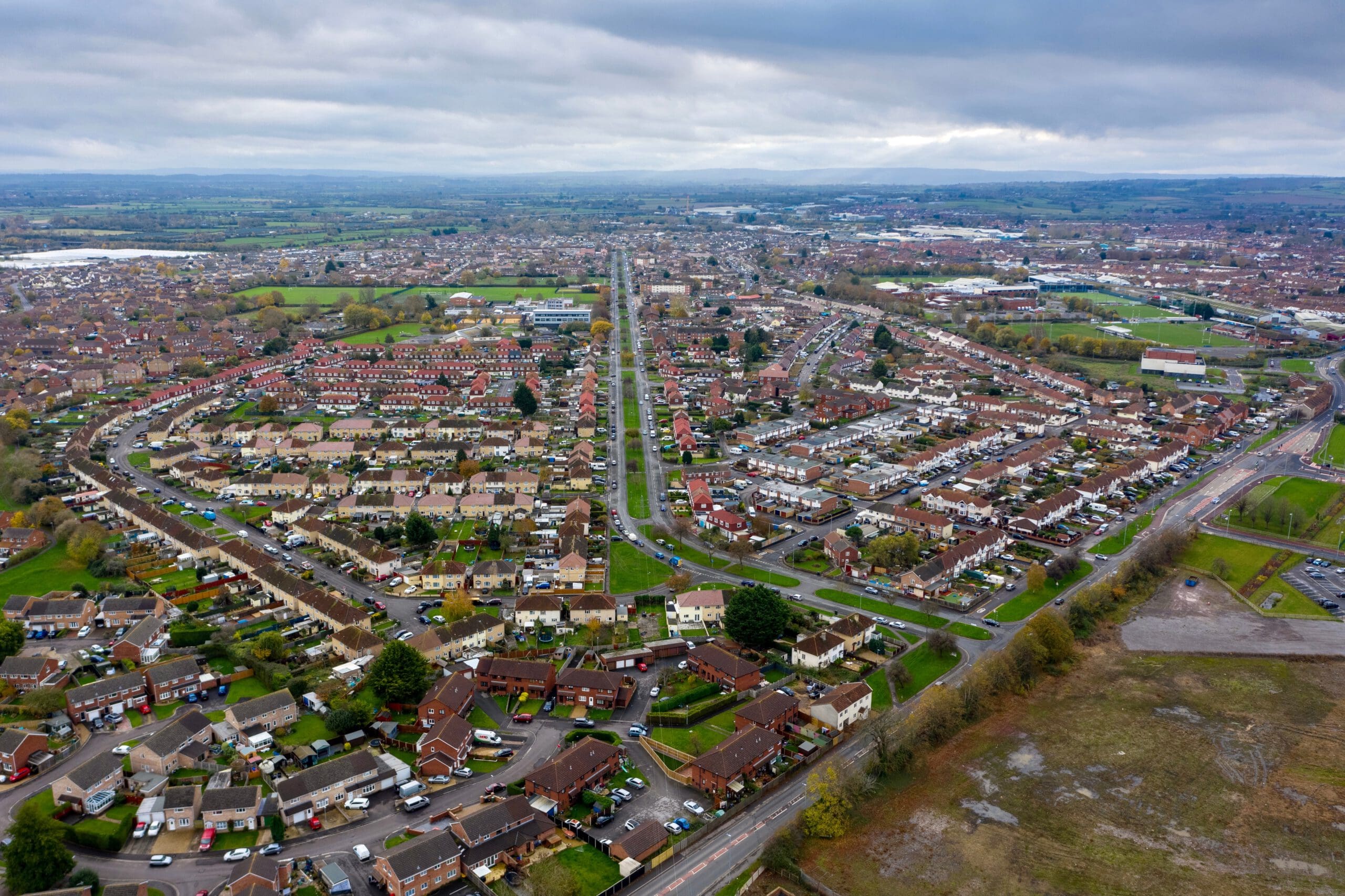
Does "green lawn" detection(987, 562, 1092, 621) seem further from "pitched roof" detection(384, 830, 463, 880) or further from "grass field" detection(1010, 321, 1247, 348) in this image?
"grass field" detection(1010, 321, 1247, 348)

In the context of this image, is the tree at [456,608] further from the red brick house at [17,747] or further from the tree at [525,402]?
the tree at [525,402]

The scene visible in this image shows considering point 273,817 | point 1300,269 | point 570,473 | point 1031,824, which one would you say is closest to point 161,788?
point 273,817

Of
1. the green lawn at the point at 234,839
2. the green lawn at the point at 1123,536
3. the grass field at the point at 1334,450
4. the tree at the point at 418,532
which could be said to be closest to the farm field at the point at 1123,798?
the green lawn at the point at 1123,536

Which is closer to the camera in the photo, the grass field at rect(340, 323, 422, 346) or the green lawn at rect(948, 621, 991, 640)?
the green lawn at rect(948, 621, 991, 640)

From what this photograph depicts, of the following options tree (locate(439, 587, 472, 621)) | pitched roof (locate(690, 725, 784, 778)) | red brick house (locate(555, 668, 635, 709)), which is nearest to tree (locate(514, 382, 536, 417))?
tree (locate(439, 587, 472, 621))

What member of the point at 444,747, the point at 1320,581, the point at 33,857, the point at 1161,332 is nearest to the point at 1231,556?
the point at 1320,581

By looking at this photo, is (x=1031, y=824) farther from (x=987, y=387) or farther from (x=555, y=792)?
(x=987, y=387)

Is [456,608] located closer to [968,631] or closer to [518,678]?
[518,678]

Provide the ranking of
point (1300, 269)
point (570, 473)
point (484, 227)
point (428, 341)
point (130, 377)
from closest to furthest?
point (570, 473)
point (130, 377)
point (428, 341)
point (1300, 269)
point (484, 227)

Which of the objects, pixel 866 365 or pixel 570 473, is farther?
pixel 866 365
